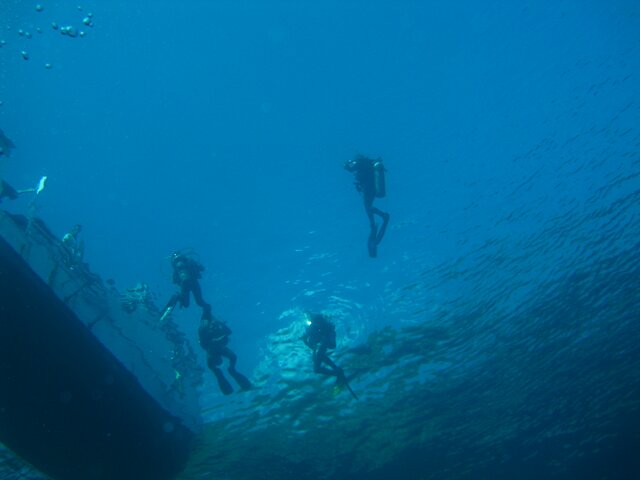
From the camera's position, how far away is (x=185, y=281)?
11.0 meters

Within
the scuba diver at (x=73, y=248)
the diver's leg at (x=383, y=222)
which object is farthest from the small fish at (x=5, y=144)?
the diver's leg at (x=383, y=222)

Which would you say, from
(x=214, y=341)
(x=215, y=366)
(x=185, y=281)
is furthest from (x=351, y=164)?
(x=215, y=366)

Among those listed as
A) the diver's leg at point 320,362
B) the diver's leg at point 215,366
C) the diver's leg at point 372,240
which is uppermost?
the diver's leg at point 372,240

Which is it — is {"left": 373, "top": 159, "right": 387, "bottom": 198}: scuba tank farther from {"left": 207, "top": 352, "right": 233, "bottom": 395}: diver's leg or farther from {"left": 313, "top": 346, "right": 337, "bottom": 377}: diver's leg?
{"left": 207, "top": 352, "right": 233, "bottom": 395}: diver's leg

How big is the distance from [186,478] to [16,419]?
1388 cm

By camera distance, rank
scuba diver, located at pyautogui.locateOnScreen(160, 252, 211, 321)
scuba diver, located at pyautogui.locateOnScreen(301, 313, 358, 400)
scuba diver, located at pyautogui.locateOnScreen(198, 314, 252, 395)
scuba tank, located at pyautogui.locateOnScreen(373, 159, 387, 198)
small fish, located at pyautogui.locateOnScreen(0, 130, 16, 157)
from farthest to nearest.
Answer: scuba diver, located at pyautogui.locateOnScreen(301, 313, 358, 400)
scuba diver, located at pyautogui.locateOnScreen(198, 314, 252, 395)
scuba tank, located at pyautogui.locateOnScreen(373, 159, 387, 198)
scuba diver, located at pyautogui.locateOnScreen(160, 252, 211, 321)
small fish, located at pyautogui.locateOnScreen(0, 130, 16, 157)

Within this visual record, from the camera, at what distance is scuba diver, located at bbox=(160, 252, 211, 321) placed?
1105cm

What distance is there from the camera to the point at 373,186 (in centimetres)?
1162

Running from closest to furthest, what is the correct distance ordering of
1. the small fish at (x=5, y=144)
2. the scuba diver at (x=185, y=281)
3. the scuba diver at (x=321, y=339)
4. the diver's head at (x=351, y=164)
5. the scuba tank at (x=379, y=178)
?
the small fish at (x=5, y=144)
the scuba diver at (x=185, y=281)
the scuba tank at (x=379, y=178)
the diver's head at (x=351, y=164)
the scuba diver at (x=321, y=339)

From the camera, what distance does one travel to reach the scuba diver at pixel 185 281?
1105cm

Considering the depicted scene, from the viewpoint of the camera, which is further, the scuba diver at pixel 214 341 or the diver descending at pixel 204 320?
the scuba diver at pixel 214 341

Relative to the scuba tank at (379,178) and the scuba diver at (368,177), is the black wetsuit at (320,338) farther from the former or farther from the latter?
the scuba tank at (379,178)

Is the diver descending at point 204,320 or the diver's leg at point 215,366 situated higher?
the diver descending at point 204,320

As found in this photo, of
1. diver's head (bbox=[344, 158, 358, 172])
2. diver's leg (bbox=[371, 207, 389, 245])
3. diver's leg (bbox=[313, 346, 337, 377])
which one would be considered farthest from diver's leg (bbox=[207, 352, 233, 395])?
diver's head (bbox=[344, 158, 358, 172])
